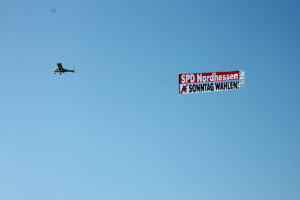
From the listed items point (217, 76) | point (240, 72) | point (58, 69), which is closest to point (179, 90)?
point (217, 76)

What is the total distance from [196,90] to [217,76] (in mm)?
4358

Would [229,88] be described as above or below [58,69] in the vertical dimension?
below

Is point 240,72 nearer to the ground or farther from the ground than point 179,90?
farther from the ground

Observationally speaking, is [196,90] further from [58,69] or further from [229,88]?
[58,69]

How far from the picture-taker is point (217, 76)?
5231 cm

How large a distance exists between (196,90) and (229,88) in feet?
18.7

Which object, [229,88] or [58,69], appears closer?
[229,88]

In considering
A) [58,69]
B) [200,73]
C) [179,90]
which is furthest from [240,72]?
[58,69]

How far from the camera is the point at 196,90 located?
169 ft

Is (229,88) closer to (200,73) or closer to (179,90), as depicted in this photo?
(200,73)

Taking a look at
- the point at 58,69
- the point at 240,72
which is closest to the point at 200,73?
the point at 240,72

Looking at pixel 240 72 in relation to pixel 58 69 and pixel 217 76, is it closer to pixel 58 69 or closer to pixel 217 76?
pixel 217 76

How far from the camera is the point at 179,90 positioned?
5012 centimetres

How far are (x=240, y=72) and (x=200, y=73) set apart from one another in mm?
6713
